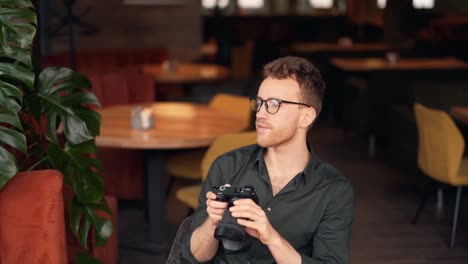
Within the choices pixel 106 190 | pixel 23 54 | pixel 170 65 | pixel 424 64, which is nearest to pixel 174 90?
pixel 170 65

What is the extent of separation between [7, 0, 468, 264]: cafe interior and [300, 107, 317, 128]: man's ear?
31cm

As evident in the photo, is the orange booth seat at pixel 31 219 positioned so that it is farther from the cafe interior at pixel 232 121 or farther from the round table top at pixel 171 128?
the round table top at pixel 171 128

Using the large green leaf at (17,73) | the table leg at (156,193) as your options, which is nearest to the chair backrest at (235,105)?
the table leg at (156,193)

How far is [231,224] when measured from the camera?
1980 millimetres

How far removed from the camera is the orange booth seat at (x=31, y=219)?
260 centimetres

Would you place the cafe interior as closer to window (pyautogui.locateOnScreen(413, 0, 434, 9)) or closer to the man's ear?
the man's ear

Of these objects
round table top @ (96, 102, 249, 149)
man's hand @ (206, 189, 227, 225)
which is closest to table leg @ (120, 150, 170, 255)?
round table top @ (96, 102, 249, 149)

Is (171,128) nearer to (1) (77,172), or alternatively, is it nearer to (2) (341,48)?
(1) (77,172)

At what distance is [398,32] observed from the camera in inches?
432

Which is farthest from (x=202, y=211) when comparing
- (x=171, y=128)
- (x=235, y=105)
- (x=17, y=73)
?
(x=235, y=105)

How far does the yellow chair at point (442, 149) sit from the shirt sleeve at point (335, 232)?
7.59 ft

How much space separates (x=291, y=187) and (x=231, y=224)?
367 mm

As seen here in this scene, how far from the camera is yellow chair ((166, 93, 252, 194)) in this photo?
182 inches

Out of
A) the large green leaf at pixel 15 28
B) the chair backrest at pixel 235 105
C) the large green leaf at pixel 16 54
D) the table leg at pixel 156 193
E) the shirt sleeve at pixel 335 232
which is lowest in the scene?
the table leg at pixel 156 193
